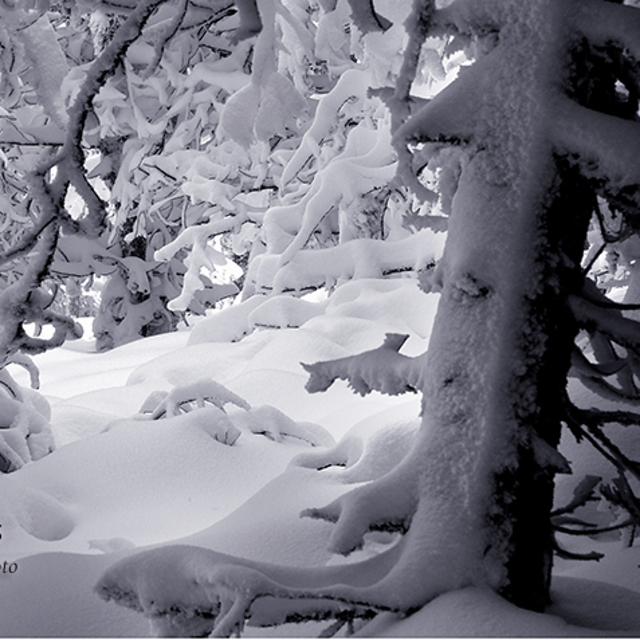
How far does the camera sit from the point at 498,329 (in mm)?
1263

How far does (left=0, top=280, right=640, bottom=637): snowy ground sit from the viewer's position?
1422mm

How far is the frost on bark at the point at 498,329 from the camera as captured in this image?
4.01 feet

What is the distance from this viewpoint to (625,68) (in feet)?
4.22

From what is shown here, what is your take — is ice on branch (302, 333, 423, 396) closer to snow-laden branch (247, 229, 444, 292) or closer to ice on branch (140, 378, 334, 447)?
ice on branch (140, 378, 334, 447)

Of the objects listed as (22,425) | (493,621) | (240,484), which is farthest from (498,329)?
(22,425)

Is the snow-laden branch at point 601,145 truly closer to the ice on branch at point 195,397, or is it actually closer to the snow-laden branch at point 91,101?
the snow-laden branch at point 91,101

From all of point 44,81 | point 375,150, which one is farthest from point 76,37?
point 44,81

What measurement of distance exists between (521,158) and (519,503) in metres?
0.63

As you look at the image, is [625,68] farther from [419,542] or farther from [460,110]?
[419,542]

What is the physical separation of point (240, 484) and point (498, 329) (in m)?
2.04

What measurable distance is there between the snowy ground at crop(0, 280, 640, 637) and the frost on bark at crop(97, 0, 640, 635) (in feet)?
0.36

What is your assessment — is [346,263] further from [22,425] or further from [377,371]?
[377,371]

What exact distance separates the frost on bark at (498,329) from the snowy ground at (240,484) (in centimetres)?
11

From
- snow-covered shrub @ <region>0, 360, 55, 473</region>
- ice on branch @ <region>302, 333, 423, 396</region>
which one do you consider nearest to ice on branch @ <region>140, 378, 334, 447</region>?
snow-covered shrub @ <region>0, 360, 55, 473</region>
